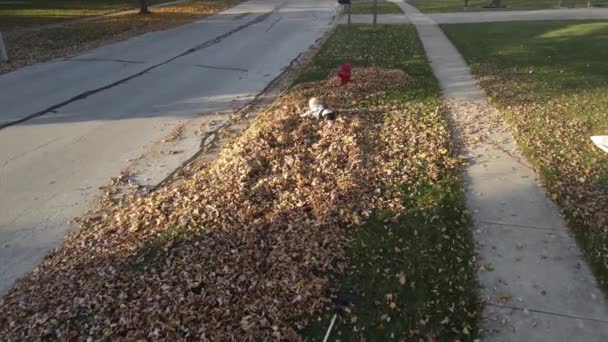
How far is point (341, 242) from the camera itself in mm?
5051

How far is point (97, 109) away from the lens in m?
10.2

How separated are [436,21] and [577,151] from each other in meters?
16.2

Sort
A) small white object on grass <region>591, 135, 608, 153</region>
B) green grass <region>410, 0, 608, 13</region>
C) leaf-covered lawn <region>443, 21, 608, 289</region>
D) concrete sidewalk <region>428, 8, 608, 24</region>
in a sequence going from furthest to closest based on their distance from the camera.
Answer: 1. green grass <region>410, 0, 608, 13</region>
2. concrete sidewalk <region>428, 8, 608, 24</region>
3. small white object on grass <region>591, 135, 608, 153</region>
4. leaf-covered lawn <region>443, 21, 608, 289</region>

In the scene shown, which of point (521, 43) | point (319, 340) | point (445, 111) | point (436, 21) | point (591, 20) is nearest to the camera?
point (319, 340)

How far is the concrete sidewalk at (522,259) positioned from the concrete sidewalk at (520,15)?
52.3ft

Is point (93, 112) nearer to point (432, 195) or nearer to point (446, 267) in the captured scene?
point (432, 195)

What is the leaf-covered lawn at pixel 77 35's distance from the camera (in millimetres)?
15930

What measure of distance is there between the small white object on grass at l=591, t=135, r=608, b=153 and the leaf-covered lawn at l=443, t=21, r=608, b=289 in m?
0.08

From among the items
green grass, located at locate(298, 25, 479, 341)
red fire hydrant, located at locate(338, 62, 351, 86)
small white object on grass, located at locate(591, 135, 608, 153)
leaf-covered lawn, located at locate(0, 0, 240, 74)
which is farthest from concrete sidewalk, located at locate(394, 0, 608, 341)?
leaf-covered lawn, located at locate(0, 0, 240, 74)

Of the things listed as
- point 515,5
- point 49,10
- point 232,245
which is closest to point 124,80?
point 232,245

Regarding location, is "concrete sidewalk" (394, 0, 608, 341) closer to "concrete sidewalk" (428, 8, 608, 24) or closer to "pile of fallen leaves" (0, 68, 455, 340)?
"pile of fallen leaves" (0, 68, 455, 340)

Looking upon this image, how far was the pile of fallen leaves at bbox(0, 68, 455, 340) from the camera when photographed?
4121 millimetres

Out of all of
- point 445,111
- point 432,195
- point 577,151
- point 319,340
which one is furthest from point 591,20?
point 319,340

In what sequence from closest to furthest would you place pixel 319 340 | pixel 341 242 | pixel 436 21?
pixel 319 340
pixel 341 242
pixel 436 21
